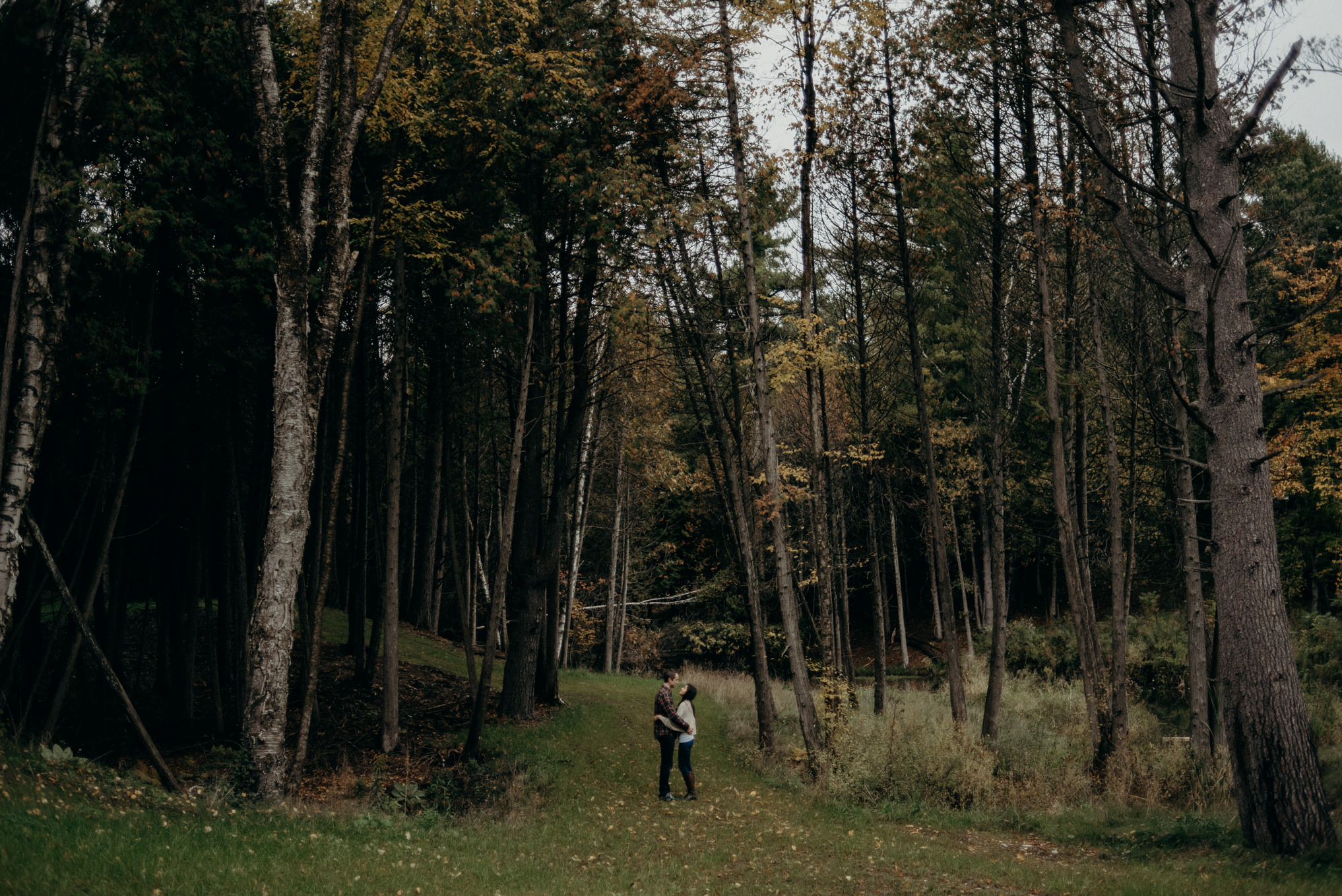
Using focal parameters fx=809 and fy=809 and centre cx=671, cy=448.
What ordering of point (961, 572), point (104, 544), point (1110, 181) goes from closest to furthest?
point (1110, 181), point (104, 544), point (961, 572)

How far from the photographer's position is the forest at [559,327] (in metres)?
8.79

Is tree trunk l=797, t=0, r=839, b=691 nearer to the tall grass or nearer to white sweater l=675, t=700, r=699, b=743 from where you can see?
the tall grass

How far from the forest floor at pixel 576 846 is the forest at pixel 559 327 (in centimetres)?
60

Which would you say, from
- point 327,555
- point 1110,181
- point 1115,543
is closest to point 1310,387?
point 1115,543

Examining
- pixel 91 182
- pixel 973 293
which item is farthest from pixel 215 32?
pixel 973 293

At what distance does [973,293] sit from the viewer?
16.0m

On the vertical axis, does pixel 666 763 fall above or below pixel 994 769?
above

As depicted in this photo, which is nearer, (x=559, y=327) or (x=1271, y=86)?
(x=1271, y=86)

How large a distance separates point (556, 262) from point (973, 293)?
8364 millimetres

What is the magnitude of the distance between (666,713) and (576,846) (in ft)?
9.18

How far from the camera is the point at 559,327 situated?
54.3ft

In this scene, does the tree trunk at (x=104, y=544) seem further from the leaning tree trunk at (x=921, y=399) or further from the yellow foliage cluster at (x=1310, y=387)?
the yellow foliage cluster at (x=1310, y=387)

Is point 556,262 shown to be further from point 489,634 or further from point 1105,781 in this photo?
point 1105,781

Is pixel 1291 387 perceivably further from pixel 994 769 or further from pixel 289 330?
pixel 289 330
